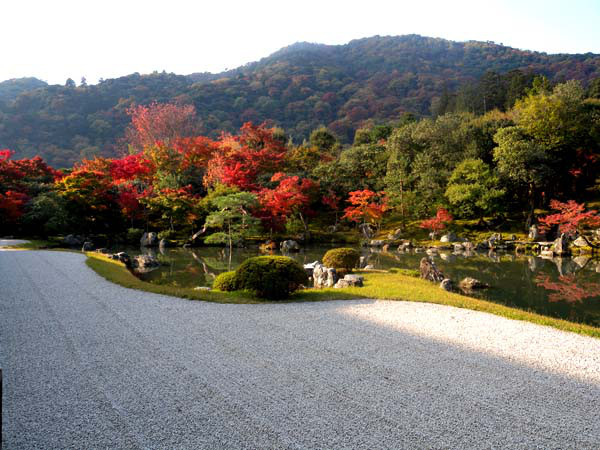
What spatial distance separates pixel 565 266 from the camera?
15.7 meters

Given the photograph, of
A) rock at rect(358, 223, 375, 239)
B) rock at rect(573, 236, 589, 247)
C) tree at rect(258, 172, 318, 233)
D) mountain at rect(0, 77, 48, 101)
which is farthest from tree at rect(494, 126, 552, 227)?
mountain at rect(0, 77, 48, 101)

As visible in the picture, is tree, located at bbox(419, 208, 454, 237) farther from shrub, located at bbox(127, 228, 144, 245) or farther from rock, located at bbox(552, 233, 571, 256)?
shrub, located at bbox(127, 228, 144, 245)

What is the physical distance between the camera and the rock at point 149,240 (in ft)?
79.3

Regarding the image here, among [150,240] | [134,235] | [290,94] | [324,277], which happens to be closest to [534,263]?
[324,277]

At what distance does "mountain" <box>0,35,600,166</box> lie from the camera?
53688 mm

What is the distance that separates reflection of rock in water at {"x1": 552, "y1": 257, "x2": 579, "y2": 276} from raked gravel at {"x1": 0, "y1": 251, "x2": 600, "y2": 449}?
9796mm

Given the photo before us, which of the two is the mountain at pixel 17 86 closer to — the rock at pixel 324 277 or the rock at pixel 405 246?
the rock at pixel 405 246

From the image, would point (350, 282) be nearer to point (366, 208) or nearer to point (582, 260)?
point (582, 260)

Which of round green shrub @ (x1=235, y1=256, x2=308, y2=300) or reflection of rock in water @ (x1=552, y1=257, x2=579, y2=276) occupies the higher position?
round green shrub @ (x1=235, y1=256, x2=308, y2=300)

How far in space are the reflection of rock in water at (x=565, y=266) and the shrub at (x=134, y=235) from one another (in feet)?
73.6

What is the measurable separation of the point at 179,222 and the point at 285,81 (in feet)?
192

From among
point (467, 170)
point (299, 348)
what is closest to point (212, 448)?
point (299, 348)

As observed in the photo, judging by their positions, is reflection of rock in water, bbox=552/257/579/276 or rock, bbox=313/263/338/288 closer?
rock, bbox=313/263/338/288

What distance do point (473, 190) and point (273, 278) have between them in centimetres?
2017
